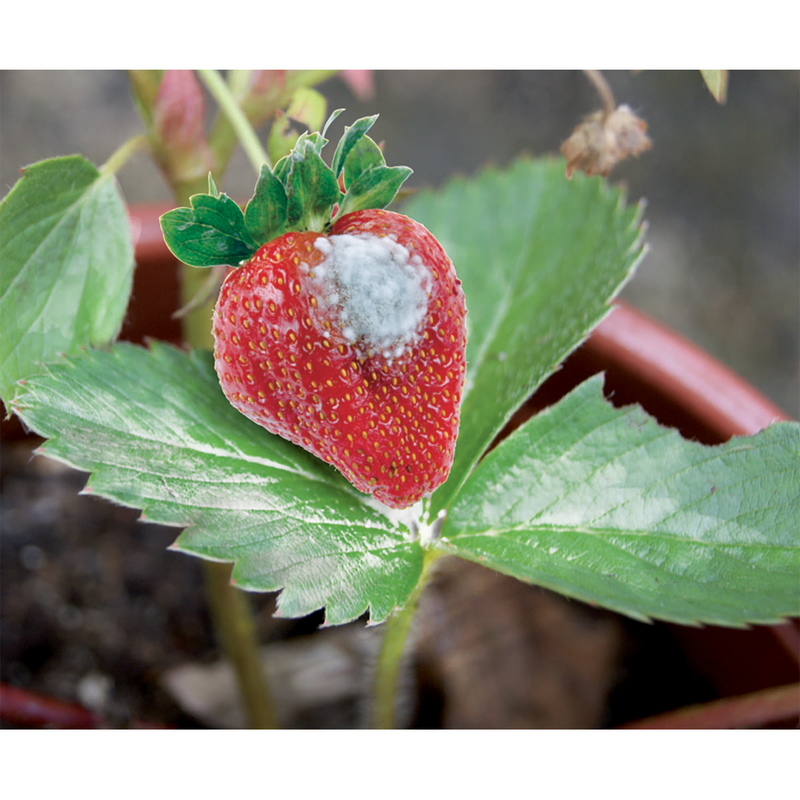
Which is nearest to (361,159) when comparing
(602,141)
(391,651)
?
(602,141)

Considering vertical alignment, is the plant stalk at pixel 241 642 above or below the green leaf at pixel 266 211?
below

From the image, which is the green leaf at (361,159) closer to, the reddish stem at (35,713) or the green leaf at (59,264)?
the green leaf at (59,264)

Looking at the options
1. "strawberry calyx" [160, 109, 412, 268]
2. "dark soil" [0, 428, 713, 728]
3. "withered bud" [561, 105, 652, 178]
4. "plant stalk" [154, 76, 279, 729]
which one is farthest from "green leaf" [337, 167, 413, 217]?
"dark soil" [0, 428, 713, 728]

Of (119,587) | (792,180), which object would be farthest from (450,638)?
(792,180)

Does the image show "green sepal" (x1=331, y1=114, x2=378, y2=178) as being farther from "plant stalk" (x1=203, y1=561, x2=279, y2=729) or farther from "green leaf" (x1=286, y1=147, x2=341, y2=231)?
"plant stalk" (x1=203, y1=561, x2=279, y2=729)

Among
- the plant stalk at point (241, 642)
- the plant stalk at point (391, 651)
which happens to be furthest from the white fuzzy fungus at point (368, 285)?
the plant stalk at point (241, 642)

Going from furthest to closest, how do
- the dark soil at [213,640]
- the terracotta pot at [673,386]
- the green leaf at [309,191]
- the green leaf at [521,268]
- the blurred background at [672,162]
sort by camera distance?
the blurred background at [672,162] < the dark soil at [213,640] < the terracotta pot at [673,386] < the green leaf at [521,268] < the green leaf at [309,191]
